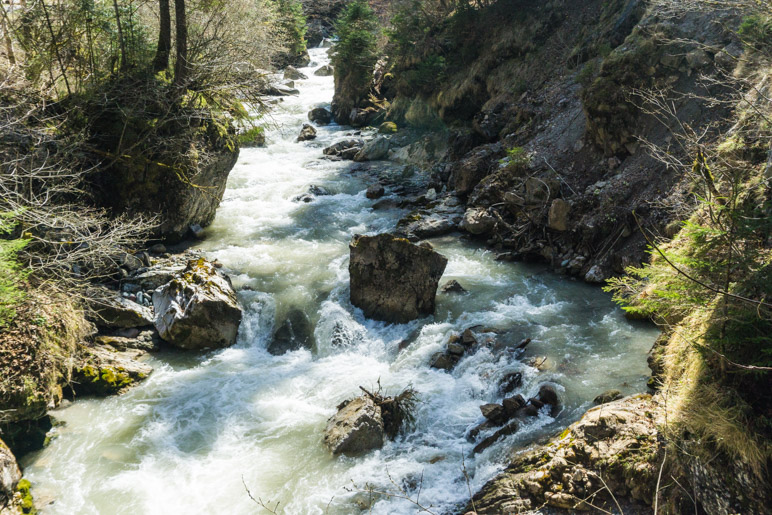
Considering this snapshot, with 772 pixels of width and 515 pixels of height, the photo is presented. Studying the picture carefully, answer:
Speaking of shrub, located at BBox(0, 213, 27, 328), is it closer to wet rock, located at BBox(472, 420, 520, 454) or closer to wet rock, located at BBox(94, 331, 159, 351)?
wet rock, located at BBox(94, 331, 159, 351)

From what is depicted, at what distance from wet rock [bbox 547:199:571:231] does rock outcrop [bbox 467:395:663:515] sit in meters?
6.64

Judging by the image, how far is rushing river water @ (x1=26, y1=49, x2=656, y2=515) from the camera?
612 cm

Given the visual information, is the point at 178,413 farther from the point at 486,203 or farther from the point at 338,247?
the point at 486,203

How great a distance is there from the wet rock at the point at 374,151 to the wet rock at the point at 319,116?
18.9ft

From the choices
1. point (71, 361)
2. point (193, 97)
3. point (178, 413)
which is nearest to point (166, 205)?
point (193, 97)

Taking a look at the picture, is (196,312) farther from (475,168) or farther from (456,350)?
(475,168)

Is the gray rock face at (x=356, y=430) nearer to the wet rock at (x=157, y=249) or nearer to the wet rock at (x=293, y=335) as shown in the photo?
the wet rock at (x=293, y=335)

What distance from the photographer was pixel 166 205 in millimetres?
11891

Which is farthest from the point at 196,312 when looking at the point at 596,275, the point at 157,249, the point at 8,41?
the point at 596,275

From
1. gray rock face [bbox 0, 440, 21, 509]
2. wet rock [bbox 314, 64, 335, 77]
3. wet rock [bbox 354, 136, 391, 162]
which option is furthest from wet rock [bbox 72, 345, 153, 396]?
wet rock [bbox 314, 64, 335, 77]

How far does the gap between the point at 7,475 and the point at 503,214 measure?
1135cm

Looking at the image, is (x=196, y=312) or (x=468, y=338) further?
(x=196, y=312)

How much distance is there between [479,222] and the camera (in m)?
13.1

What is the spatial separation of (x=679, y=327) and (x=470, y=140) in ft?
44.9
